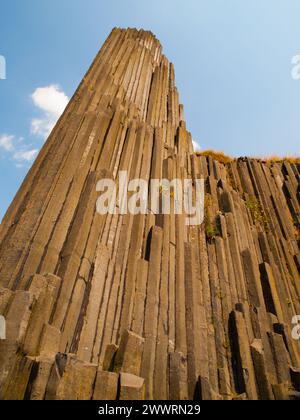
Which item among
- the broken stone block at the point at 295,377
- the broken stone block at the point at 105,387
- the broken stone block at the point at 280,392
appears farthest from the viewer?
the broken stone block at the point at 295,377

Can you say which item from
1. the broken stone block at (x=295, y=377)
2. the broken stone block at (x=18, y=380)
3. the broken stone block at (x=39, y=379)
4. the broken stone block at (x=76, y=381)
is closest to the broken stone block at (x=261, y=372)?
the broken stone block at (x=295, y=377)

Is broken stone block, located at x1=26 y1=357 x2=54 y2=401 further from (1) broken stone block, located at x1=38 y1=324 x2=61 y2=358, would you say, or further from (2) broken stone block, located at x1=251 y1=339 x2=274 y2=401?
(2) broken stone block, located at x1=251 y1=339 x2=274 y2=401

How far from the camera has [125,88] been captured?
9.69 m

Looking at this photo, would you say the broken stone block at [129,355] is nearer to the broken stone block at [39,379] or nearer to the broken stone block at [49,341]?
the broken stone block at [49,341]

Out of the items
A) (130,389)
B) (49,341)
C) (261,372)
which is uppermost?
(261,372)

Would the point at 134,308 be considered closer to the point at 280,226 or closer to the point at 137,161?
the point at 137,161

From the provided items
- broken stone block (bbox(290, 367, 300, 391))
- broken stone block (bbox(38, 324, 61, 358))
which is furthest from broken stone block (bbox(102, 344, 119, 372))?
broken stone block (bbox(290, 367, 300, 391))

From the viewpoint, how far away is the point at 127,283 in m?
5.29

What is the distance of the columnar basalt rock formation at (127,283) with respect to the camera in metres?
3.62

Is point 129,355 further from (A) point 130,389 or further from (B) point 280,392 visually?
(B) point 280,392

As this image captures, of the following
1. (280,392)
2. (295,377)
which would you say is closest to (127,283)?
(280,392)

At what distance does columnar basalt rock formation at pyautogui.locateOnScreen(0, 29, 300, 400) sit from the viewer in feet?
11.9
